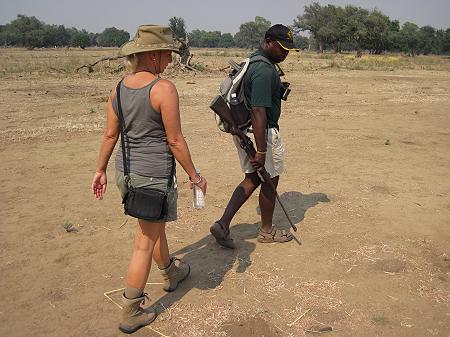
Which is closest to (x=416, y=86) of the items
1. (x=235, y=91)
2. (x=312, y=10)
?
(x=235, y=91)

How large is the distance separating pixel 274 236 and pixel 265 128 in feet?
3.83

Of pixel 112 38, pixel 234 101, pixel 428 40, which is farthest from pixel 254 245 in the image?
pixel 112 38

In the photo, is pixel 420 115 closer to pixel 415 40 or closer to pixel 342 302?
pixel 342 302

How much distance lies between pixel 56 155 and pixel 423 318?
6.04 metres

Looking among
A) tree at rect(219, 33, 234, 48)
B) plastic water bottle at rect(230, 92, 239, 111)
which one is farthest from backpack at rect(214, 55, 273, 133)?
tree at rect(219, 33, 234, 48)

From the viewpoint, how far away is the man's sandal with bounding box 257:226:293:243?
4.18m

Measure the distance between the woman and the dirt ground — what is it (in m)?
0.45

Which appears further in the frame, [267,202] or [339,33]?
[339,33]

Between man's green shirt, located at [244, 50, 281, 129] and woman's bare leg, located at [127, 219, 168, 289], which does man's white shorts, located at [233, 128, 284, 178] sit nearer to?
man's green shirt, located at [244, 50, 281, 129]

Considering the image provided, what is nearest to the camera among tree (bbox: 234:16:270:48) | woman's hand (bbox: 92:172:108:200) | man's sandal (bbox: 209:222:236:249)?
woman's hand (bbox: 92:172:108:200)

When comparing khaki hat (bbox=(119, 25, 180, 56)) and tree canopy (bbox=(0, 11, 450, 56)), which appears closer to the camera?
khaki hat (bbox=(119, 25, 180, 56))

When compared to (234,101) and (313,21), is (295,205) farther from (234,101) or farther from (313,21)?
(313,21)

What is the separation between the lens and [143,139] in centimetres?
272

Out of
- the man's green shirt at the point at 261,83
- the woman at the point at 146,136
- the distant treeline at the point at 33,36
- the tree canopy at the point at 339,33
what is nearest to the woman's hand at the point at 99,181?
the woman at the point at 146,136
